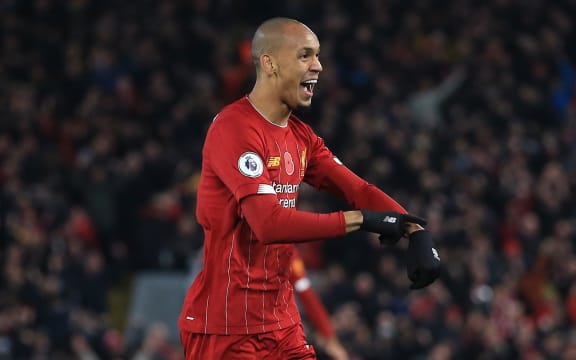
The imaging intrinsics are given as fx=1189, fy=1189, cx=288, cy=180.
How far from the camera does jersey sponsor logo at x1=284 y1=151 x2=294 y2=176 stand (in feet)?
17.9

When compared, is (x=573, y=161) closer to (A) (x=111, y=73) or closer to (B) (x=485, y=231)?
(B) (x=485, y=231)

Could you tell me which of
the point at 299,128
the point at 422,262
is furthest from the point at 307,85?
the point at 422,262

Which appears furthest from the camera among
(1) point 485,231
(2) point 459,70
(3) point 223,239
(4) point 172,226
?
(2) point 459,70

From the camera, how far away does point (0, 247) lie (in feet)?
44.0

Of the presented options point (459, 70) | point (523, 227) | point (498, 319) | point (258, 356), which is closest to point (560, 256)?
point (523, 227)

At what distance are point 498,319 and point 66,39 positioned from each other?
756cm

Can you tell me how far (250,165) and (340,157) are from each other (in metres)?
10.3

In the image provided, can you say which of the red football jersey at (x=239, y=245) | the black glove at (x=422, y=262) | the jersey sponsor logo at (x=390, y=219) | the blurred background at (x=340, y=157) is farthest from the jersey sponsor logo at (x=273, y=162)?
the blurred background at (x=340, y=157)

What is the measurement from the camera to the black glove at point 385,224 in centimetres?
516

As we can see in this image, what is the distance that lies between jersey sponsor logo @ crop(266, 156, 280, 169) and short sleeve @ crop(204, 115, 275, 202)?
0.19 feet

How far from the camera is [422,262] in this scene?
5168mm

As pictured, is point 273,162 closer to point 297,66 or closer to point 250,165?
point 250,165

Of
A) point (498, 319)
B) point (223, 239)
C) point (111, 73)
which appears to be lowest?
point (498, 319)

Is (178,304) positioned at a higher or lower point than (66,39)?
lower
